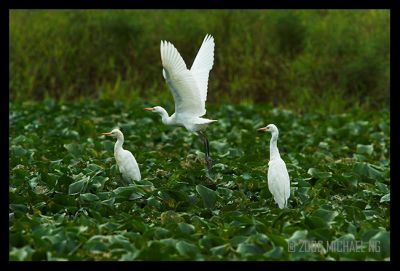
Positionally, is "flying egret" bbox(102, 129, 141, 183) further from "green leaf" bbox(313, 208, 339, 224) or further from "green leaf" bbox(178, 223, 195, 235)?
"green leaf" bbox(313, 208, 339, 224)

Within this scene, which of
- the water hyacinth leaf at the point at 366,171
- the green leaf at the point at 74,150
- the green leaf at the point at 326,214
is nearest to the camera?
the green leaf at the point at 326,214

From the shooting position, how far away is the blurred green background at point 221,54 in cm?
1608

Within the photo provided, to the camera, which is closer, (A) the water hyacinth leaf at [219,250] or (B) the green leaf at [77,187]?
(A) the water hyacinth leaf at [219,250]

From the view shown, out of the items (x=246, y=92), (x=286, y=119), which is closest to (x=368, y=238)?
(x=286, y=119)

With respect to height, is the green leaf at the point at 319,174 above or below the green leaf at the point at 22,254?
above

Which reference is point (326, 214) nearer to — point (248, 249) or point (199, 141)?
point (248, 249)

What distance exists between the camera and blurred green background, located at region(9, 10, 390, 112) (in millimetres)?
16078

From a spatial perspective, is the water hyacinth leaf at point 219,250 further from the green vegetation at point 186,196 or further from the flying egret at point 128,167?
the flying egret at point 128,167

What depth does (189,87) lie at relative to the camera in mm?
8820

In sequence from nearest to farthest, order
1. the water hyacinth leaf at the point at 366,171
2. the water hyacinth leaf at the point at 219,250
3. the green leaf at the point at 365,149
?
the water hyacinth leaf at the point at 219,250 → the water hyacinth leaf at the point at 366,171 → the green leaf at the point at 365,149

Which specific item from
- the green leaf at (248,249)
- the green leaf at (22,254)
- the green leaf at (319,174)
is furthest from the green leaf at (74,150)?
the green leaf at (248,249)

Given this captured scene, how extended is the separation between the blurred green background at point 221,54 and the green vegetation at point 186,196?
11.7ft

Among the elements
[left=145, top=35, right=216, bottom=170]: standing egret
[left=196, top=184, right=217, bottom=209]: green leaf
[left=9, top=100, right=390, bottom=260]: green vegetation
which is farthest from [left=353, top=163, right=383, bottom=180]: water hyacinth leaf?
[left=196, top=184, right=217, bottom=209]: green leaf
